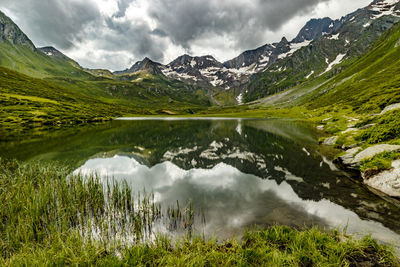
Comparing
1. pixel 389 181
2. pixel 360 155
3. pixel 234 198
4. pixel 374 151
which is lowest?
pixel 234 198

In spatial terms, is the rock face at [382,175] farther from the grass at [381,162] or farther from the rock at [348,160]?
the grass at [381,162]

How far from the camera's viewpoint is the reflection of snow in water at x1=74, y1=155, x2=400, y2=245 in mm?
11992

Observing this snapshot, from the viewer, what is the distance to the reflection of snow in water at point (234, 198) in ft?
39.3

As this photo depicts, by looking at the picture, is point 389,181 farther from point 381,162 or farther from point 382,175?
point 381,162

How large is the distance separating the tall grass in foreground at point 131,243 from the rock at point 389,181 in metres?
9.55

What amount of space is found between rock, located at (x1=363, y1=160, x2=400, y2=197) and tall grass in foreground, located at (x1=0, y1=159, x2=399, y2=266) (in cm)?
955

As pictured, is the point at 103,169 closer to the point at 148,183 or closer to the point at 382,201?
the point at 148,183

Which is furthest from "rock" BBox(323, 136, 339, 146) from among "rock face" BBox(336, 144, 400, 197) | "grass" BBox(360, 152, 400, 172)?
"grass" BBox(360, 152, 400, 172)

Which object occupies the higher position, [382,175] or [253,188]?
[382,175]

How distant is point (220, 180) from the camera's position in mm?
22125

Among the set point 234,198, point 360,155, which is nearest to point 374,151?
point 360,155

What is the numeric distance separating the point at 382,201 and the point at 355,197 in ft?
5.41

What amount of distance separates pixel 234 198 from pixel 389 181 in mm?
13697

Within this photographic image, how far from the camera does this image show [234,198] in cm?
1672
